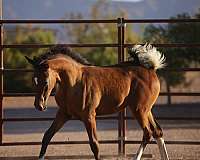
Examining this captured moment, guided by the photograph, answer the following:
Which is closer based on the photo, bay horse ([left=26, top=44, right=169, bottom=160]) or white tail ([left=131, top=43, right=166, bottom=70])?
bay horse ([left=26, top=44, right=169, bottom=160])

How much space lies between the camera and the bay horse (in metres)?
7.95

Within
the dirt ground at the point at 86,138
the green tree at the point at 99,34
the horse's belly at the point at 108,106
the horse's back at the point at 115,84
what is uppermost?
the horse's back at the point at 115,84

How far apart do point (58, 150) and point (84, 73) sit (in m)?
2.66

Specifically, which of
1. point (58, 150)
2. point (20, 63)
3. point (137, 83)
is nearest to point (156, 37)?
point (20, 63)

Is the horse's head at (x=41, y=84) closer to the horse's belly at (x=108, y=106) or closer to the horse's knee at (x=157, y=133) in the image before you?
the horse's belly at (x=108, y=106)

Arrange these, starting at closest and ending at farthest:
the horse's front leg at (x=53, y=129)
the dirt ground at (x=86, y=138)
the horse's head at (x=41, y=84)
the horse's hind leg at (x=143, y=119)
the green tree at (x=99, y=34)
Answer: the horse's head at (x=41, y=84)
the horse's front leg at (x=53, y=129)
the horse's hind leg at (x=143, y=119)
the dirt ground at (x=86, y=138)
the green tree at (x=99, y=34)

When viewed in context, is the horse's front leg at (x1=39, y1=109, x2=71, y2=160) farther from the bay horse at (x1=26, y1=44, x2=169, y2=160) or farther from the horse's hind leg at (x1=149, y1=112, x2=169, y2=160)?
the horse's hind leg at (x1=149, y1=112, x2=169, y2=160)

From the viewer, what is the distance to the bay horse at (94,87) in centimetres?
795

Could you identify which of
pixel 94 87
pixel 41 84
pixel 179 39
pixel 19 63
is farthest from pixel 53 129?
pixel 19 63

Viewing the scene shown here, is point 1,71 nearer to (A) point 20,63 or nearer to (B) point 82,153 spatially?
(B) point 82,153

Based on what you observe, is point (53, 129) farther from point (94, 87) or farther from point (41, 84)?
point (41, 84)

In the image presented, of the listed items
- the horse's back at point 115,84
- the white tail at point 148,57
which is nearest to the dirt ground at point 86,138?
the horse's back at point 115,84

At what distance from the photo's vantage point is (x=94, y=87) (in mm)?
8320

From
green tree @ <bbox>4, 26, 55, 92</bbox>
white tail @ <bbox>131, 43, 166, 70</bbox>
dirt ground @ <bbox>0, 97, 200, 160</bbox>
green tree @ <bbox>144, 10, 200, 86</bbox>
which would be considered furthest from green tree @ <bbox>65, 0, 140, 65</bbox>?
white tail @ <bbox>131, 43, 166, 70</bbox>
